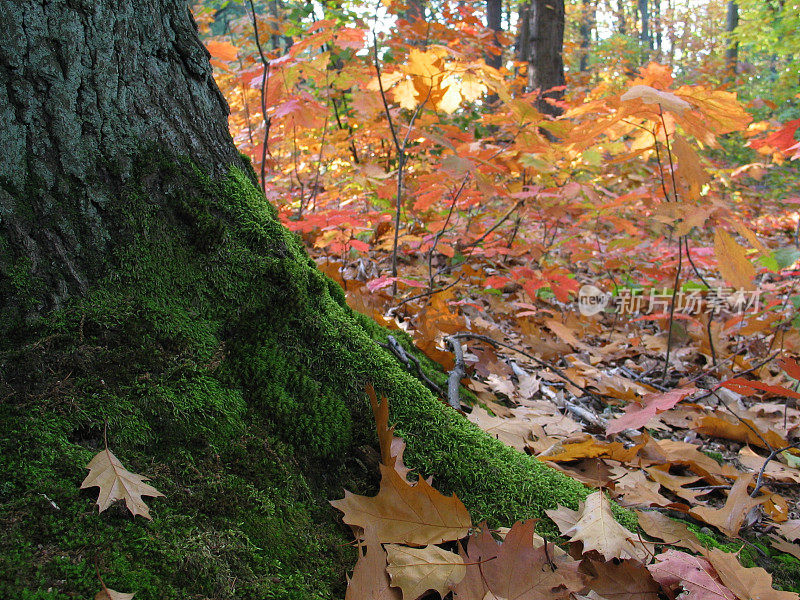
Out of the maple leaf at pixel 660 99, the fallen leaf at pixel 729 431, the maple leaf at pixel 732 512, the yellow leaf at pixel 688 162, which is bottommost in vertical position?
the fallen leaf at pixel 729 431

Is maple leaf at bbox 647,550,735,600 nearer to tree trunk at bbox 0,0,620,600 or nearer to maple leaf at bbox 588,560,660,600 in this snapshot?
maple leaf at bbox 588,560,660,600

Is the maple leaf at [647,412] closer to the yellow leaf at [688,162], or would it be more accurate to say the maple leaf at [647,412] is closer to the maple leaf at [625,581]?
the maple leaf at [625,581]

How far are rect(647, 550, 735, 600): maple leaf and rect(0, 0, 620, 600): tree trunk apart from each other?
259 millimetres

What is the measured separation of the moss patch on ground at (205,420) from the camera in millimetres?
830

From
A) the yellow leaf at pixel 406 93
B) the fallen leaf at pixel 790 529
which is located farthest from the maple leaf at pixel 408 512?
the yellow leaf at pixel 406 93

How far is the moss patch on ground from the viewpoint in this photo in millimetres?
830

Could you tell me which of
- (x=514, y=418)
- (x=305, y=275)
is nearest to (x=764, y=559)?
(x=514, y=418)

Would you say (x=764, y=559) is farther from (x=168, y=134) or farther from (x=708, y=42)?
(x=708, y=42)

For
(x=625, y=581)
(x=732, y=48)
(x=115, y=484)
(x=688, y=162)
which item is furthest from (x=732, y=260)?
(x=732, y=48)

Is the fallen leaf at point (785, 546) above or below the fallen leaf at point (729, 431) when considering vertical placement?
above

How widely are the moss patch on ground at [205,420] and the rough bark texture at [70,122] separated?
0.04 meters

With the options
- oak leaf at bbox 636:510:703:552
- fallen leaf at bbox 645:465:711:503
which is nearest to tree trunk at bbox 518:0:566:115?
fallen leaf at bbox 645:465:711:503

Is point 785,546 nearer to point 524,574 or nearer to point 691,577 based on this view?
point 691,577

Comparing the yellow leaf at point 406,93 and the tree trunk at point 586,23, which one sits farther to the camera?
the tree trunk at point 586,23
